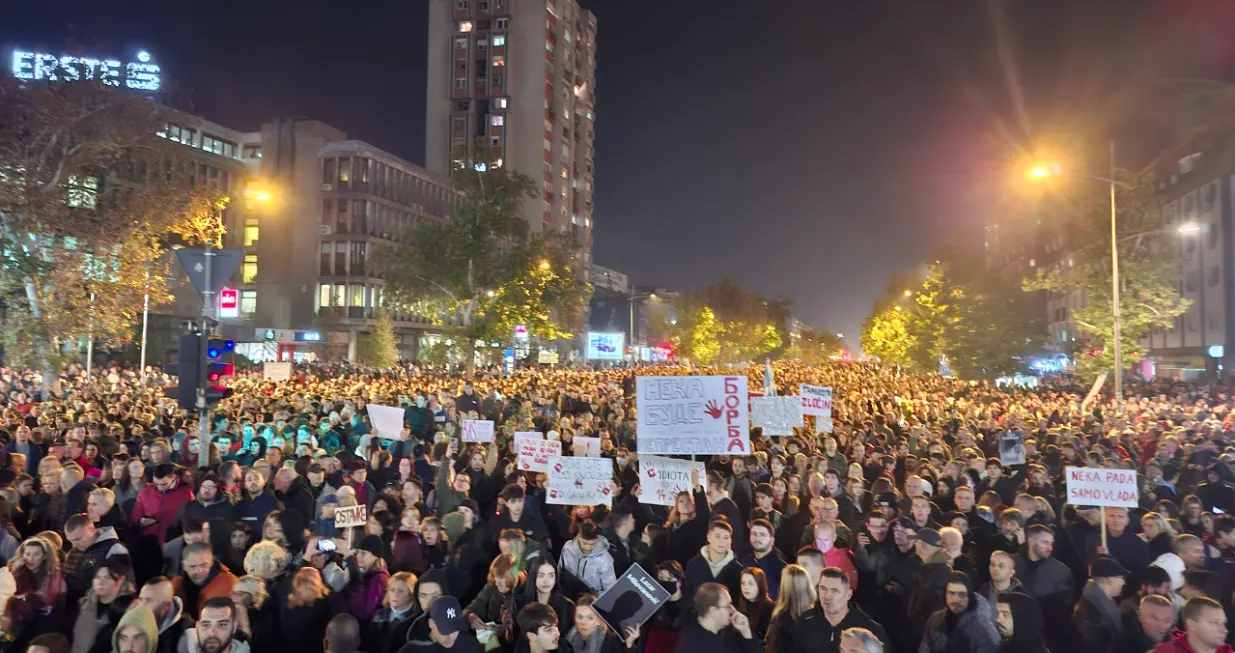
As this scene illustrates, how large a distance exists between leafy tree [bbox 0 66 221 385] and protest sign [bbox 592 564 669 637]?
1926cm

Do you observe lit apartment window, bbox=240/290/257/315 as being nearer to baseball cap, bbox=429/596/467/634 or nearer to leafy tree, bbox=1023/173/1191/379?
leafy tree, bbox=1023/173/1191/379

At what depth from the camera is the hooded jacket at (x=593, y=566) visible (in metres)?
6.71

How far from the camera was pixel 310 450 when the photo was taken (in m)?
12.2

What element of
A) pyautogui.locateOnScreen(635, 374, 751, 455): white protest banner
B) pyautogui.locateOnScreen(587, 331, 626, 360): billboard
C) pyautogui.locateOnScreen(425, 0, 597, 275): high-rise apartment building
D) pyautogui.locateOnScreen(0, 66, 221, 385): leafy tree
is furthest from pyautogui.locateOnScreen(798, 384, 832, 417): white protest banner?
pyautogui.locateOnScreen(425, 0, 597, 275): high-rise apartment building

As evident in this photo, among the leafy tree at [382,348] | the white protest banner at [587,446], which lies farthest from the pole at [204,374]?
the leafy tree at [382,348]

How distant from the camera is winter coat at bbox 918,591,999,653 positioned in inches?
211

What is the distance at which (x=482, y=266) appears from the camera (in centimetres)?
3394

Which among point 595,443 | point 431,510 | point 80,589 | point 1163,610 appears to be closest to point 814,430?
point 595,443

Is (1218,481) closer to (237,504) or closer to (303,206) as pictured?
(237,504)

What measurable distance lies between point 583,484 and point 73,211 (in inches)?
699

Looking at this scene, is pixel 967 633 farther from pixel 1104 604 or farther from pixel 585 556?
pixel 585 556

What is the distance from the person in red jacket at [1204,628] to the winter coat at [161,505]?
863 cm

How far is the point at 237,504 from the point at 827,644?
6459 mm

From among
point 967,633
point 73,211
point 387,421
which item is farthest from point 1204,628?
point 73,211
